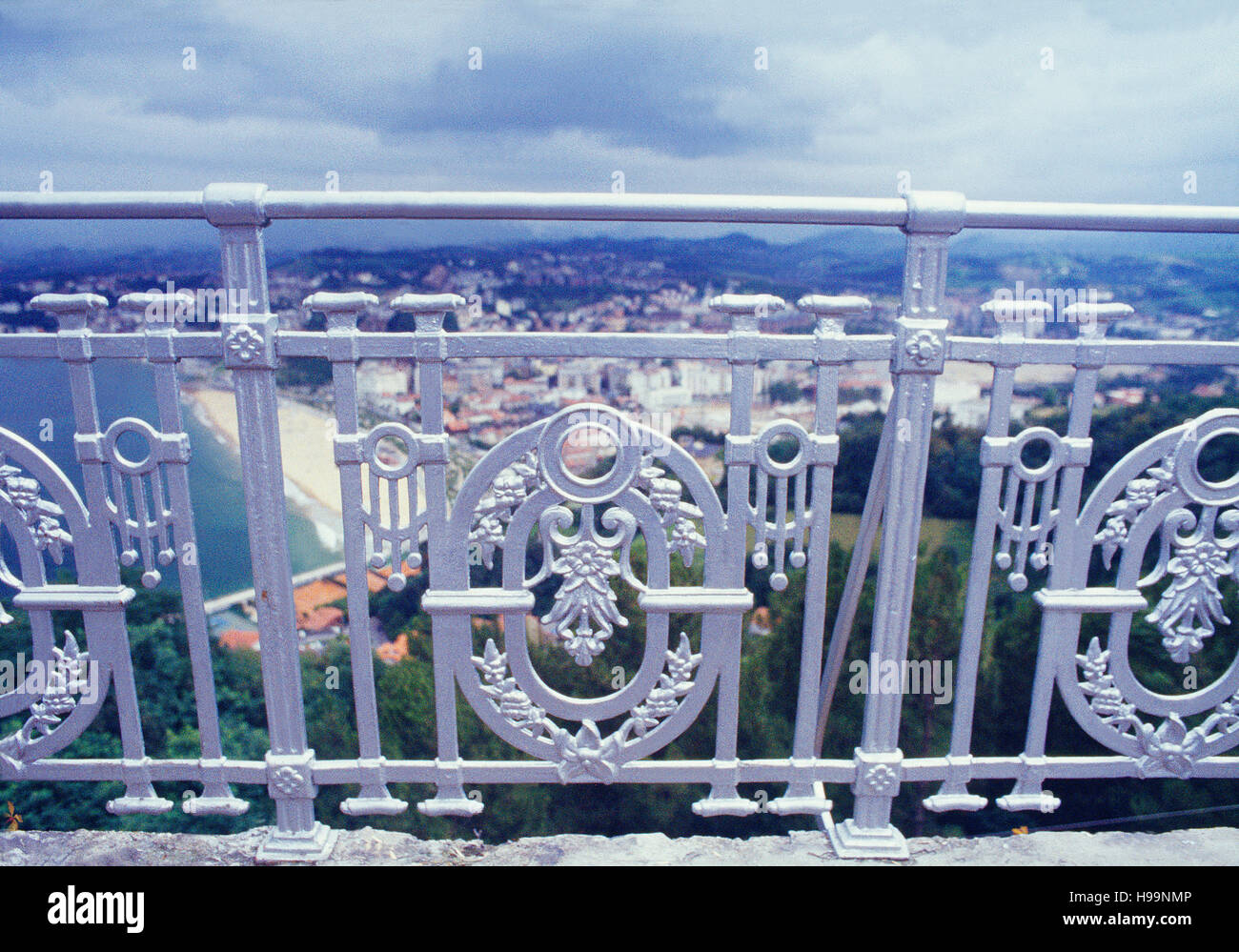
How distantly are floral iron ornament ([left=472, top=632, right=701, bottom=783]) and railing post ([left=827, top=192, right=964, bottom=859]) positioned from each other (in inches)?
24.3

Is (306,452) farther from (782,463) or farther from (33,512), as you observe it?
(782,463)

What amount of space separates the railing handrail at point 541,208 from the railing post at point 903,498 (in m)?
0.09

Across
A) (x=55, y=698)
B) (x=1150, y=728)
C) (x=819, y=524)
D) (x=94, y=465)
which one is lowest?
(x=1150, y=728)

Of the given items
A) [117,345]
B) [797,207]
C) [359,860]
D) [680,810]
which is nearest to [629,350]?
[797,207]

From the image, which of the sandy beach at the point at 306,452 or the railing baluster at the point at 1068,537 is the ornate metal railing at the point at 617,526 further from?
the sandy beach at the point at 306,452

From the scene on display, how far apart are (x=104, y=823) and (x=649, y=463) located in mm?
6665

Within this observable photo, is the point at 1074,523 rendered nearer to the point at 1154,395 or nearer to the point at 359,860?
the point at 359,860

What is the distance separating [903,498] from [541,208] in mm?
1370

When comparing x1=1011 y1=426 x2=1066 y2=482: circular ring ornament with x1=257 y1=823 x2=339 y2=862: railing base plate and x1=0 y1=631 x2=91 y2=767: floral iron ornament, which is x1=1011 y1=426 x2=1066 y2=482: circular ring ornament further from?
x1=0 y1=631 x2=91 y2=767: floral iron ornament

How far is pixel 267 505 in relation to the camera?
2.45 m

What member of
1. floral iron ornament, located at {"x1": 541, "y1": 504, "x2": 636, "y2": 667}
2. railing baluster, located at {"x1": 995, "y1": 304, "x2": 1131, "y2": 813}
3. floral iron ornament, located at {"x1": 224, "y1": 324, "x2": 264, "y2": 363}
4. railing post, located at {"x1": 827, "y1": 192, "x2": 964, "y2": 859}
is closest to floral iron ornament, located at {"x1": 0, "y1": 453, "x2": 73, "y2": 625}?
floral iron ornament, located at {"x1": 224, "y1": 324, "x2": 264, "y2": 363}

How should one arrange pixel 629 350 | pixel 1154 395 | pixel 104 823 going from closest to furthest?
pixel 629 350, pixel 104 823, pixel 1154 395

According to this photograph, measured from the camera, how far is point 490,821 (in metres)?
7.12

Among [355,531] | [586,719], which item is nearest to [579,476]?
[355,531]
